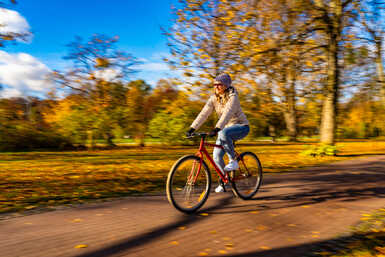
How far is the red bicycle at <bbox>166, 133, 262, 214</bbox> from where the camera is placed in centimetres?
443

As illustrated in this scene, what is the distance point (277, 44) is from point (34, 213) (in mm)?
10365

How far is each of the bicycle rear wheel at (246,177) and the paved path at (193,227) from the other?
0.59 feet

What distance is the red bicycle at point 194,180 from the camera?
14.5 feet

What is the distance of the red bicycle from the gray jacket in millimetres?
364

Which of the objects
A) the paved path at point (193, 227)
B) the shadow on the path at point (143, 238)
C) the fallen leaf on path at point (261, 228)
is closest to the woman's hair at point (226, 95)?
the paved path at point (193, 227)

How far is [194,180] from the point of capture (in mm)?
4664

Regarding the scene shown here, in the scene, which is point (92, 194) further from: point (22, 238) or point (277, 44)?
point (277, 44)

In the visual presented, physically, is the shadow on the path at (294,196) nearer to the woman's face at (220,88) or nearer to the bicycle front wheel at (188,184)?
the bicycle front wheel at (188,184)

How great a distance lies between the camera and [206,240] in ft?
11.6

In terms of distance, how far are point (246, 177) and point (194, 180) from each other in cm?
129

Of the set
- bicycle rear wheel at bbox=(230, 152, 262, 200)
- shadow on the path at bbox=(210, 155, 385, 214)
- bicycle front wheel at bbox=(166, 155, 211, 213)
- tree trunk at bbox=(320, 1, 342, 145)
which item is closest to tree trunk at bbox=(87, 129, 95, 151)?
tree trunk at bbox=(320, 1, 342, 145)

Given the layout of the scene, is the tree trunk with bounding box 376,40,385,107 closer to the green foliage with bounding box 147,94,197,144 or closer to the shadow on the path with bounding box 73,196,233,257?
the shadow on the path with bounding box 73,196,233,257

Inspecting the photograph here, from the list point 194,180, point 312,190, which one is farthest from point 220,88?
point 312,190

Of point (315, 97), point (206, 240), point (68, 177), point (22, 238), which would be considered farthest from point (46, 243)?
point (315, 97)
